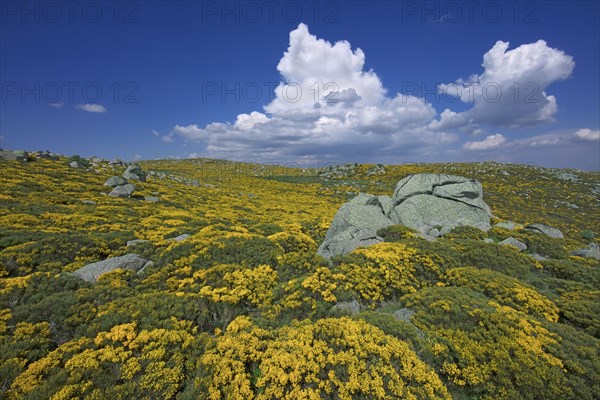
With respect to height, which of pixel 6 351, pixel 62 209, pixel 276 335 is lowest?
pixel 276 335

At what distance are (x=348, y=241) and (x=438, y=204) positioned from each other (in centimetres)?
1422

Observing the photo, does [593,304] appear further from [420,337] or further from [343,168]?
[343,168]

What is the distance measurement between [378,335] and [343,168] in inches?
3575

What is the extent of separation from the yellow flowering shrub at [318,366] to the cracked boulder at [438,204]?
18.4 meters

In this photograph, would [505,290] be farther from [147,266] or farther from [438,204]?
[147,266]

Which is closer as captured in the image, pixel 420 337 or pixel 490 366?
pixel 490 366

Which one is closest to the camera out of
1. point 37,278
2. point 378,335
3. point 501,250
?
point 378,335

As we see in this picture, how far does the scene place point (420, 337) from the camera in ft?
28.7

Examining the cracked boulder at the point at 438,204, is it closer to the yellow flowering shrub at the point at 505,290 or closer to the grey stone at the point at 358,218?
the grey stone at the point at 358,218

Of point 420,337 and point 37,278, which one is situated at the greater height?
point 37,278

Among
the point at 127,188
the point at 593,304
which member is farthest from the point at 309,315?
the point at 127,188

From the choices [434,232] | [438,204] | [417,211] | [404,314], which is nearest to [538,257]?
[434,232]

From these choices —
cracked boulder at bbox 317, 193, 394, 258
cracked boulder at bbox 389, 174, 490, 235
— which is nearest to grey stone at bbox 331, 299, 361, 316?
cracked boulder at bbox 317, 193, 394, 258

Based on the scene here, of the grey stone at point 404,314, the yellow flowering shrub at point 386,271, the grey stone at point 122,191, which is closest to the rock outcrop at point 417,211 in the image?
the yellow flowering shrub at point 386,271
